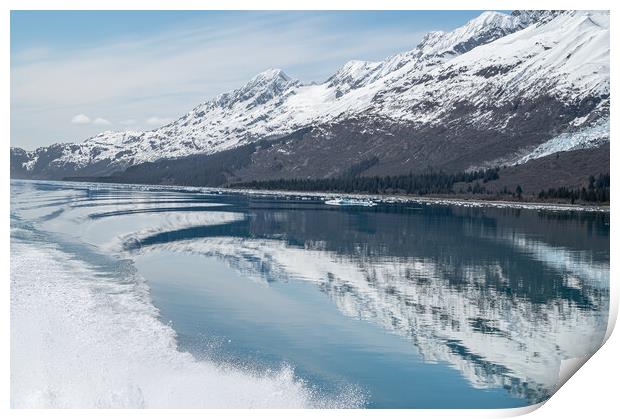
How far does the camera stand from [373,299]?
39625mm

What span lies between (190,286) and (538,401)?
22157 millimetres

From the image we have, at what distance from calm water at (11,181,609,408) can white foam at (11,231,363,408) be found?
2.39ft

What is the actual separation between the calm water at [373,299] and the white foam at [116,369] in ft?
2.39

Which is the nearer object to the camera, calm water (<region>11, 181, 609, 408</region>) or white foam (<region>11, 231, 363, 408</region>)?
white foam (<region>11, 231, 363, 408</region>)

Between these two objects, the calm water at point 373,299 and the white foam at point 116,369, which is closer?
the white foam at point 116,369

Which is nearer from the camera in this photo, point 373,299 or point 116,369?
point 116,369

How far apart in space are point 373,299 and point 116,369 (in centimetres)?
1661

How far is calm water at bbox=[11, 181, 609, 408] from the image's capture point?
92.1 ft

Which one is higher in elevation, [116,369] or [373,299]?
[373,299]

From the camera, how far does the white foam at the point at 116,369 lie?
25391 millimetres

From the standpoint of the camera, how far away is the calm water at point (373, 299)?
92.1ft

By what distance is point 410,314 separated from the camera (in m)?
Result: 36.3
